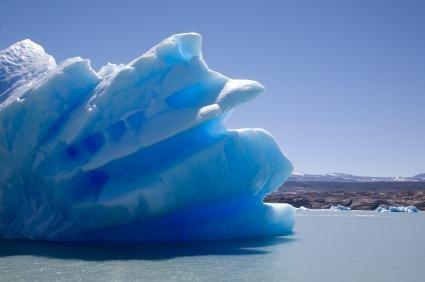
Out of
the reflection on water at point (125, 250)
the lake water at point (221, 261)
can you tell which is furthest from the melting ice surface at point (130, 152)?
the lake water at point (221, 261)

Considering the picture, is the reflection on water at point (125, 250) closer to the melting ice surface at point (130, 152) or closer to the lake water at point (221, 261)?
the lake water at point (221, 261)

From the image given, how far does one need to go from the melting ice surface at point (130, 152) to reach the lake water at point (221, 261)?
2.08 ft

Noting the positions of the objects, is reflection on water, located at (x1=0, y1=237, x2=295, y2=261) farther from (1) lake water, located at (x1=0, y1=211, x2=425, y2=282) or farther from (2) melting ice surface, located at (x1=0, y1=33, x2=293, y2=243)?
(2) melting ice surface, located at (x1=0, y1=33, x2=293, y2=243)

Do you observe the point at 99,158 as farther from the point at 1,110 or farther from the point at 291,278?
the point at 291,278

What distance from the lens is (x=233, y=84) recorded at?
32.1 feet

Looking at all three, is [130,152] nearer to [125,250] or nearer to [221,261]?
[125,250]

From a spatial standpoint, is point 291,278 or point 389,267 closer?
point 291,278

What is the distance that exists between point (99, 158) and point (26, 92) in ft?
6.68

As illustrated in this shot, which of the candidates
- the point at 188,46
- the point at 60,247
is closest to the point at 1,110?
the point at 60,247

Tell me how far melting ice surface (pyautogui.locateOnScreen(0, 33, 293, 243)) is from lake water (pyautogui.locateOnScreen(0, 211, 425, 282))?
25.0 inches

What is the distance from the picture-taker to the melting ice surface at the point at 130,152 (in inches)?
366

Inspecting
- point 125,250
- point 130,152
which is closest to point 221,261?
point 125,250

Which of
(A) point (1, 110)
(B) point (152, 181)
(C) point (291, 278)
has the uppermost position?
(A) point (1, 110)

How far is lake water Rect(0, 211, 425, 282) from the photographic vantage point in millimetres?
6449
